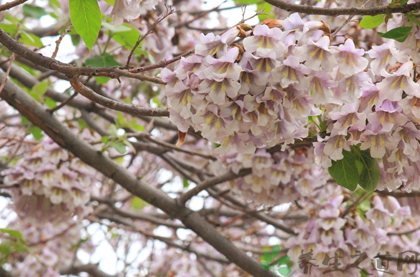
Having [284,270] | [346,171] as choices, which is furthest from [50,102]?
[346,171]

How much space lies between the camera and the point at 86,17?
1.61m

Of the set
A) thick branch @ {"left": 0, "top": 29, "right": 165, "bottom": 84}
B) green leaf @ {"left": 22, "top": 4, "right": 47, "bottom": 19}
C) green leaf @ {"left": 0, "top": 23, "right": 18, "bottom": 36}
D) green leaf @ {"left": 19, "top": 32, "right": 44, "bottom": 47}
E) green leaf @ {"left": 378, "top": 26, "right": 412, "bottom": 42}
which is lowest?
thick branch @ {"left": 0, "top": 29, "right": 165, "bottom": 84}

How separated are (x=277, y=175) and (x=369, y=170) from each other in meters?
1.15

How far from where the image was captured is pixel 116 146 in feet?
8.91

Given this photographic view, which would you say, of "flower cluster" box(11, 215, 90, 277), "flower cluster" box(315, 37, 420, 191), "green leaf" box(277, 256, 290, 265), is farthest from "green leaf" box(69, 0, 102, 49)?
"flower cluster" box(11, 215, 90, 277)

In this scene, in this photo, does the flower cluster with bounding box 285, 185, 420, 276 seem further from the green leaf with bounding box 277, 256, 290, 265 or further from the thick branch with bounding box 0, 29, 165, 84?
the thick branch with bounding box 0, 29, 165, 84

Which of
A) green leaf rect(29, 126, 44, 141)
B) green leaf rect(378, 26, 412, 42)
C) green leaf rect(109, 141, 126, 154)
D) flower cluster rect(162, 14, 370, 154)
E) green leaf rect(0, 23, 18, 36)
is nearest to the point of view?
flower cluster rect(162, 14, 370, 154)

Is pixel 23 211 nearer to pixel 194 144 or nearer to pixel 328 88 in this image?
pixel 194 144

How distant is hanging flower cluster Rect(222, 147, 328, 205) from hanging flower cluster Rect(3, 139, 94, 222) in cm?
94

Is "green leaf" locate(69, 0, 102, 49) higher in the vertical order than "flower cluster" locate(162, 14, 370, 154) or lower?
higher

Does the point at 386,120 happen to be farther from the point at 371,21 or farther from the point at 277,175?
the point at 277,175

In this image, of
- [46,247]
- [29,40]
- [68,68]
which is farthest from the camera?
[46,247]

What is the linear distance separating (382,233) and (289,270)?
55cm

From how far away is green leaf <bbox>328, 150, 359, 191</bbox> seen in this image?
1.62m
